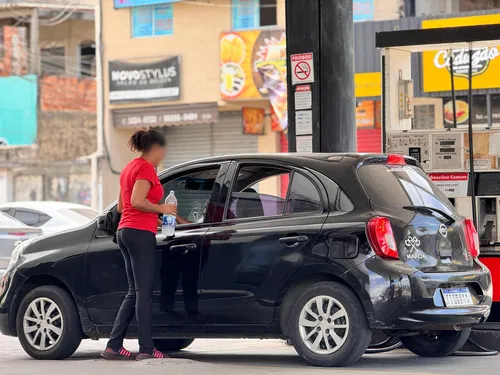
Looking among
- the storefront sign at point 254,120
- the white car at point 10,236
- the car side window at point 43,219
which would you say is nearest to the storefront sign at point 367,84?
the storefront sign at point 254,120

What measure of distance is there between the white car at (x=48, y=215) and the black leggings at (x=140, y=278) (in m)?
11.6

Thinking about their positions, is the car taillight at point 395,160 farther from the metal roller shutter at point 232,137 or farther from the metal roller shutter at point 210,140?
the metal roller shutter at point 232,137

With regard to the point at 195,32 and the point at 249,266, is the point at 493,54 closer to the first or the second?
the point at 195,32

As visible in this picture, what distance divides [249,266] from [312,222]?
590 mm

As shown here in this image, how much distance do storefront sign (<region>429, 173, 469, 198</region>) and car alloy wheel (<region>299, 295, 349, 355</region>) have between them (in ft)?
11.0

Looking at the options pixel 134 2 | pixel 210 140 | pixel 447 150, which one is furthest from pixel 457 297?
pixel 134 2

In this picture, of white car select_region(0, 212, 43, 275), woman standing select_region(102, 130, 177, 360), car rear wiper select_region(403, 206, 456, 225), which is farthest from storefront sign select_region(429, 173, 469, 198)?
white car select_region(0, 212, 43, 275)

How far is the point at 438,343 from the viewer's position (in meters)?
10.1

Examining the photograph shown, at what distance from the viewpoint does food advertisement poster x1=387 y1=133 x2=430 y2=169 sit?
12250 mm

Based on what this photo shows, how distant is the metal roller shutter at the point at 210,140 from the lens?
33375 millimetres

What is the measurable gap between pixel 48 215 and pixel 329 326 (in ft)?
43.1

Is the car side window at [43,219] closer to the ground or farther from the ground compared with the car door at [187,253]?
closer to the ground

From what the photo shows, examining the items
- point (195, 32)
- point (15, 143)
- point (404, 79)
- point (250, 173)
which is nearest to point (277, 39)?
point (195, 32)

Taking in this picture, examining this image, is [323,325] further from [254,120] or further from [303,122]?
[254,120]
